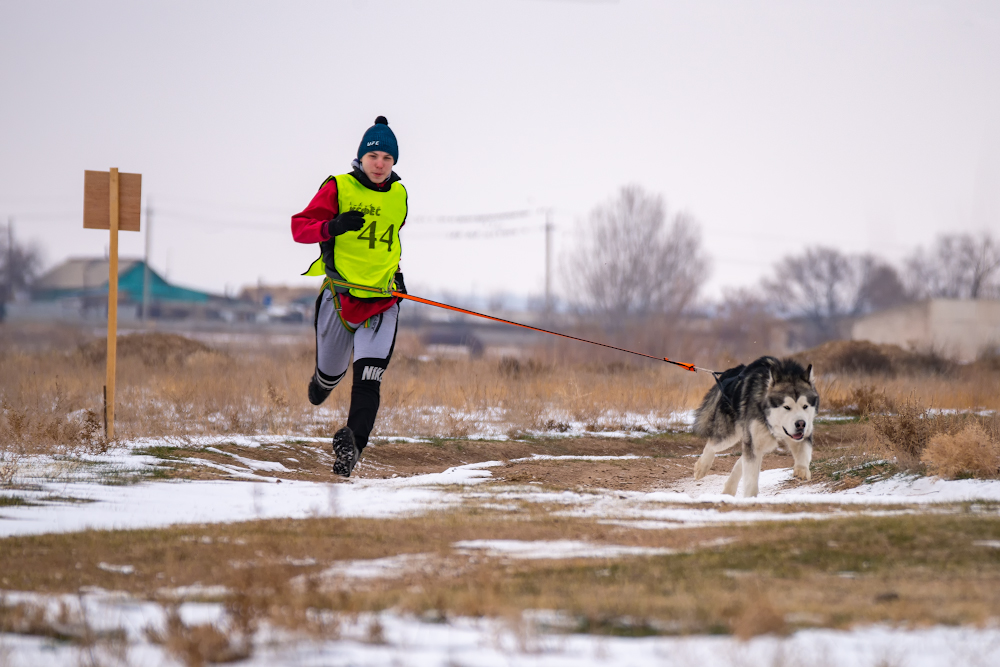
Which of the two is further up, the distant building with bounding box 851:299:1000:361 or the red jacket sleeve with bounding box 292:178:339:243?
the distant building with bounding box 851:299:1000:361

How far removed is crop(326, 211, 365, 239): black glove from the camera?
6969 millimetres

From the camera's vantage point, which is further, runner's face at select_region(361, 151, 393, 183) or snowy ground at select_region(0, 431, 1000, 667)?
runner's face at select_region(361, 151, 393, 183)

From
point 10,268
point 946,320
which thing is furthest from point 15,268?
point 946,320

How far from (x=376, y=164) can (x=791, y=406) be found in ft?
13.4

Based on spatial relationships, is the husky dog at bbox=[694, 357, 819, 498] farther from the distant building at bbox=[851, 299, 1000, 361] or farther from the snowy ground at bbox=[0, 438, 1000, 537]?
the distant building at bbox=[851, 299, 1000, 361]

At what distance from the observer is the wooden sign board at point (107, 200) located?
9.32 m

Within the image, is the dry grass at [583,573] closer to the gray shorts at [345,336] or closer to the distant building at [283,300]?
the gray shorts at [345,336]

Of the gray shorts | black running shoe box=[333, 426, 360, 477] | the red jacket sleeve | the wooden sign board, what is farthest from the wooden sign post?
black running shoe box=[333, 426, 360, 477]

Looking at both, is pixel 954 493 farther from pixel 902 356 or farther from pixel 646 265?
pixel 646 265

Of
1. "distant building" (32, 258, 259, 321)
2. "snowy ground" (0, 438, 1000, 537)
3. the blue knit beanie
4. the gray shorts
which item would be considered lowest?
"snowy ground" (0, 438, 1000, 537)

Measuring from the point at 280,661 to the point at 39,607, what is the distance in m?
1.12

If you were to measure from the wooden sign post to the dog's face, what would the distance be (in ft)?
21.3

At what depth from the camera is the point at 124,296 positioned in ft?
211

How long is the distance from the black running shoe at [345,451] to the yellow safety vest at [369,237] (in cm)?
120
